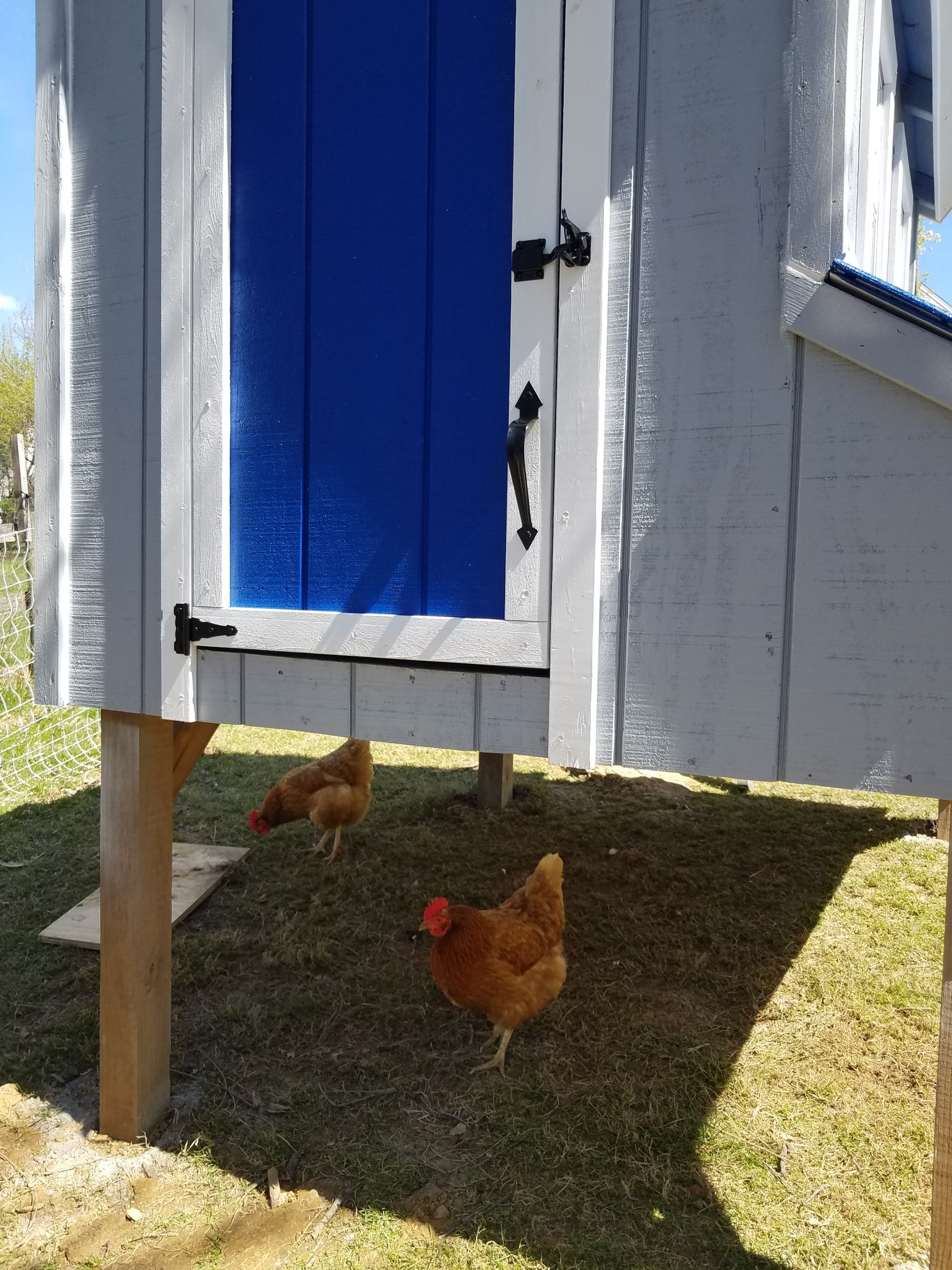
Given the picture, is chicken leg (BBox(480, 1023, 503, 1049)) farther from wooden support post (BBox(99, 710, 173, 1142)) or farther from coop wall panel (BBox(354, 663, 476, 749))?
coop wall panel (BBox(354, 663, 476, 749))

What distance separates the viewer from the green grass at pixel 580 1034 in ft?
6.81

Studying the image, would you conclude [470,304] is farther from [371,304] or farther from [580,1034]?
[580,1034]

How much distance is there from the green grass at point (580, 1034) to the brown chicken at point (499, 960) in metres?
0.20

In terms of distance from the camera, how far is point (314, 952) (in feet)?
10.8

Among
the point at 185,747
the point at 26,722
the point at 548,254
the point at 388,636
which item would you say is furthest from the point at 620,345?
the point at 26,722

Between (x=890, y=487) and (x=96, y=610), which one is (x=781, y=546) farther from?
(x=96, y=610)

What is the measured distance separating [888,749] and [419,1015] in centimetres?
215

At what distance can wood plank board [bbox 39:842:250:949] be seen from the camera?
11.2 ft

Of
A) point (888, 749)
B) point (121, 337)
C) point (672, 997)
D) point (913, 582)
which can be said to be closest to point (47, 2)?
point (121, 337)

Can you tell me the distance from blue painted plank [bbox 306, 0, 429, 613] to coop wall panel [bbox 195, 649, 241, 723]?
305mm

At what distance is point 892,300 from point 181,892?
11.6 feet

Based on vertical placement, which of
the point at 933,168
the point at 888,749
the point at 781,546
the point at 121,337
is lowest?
the point at 888,749

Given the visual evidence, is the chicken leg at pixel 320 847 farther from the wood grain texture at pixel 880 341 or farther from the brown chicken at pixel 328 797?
the wood grain texture at pixel 880 341

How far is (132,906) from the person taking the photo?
2311 mm
